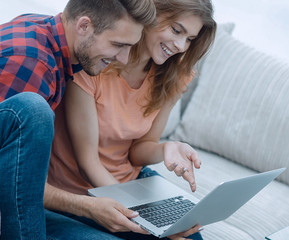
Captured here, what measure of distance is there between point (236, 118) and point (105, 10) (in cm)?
108

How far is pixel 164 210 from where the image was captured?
4.51ft

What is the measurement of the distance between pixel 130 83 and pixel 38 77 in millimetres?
507

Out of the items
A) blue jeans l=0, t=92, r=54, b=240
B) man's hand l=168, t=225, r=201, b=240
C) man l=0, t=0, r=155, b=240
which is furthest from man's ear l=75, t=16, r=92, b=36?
man's hand l=168, t=225, r=201, b=240

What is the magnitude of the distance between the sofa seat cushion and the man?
666 mm

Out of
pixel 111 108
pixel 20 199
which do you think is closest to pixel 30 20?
pixel 111 108

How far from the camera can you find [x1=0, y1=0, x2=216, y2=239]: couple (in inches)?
38.7

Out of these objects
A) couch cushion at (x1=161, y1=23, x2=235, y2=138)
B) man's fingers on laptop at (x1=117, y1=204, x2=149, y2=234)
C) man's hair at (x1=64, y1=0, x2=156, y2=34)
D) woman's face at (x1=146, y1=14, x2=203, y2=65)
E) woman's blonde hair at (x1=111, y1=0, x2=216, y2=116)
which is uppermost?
man's hair at (x1=64, y1=0, x2=156, y2=34)

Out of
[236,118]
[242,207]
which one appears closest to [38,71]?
[242,207]

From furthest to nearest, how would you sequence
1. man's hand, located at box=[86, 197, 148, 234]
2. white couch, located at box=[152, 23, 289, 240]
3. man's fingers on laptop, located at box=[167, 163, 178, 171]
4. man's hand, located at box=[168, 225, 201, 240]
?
white couch, located at box=[152, 23, 289, 240], man's fingers on laptop, located at box=[167, 163, 178, 171], man's hand, located at box=[168, 225, 201, 240], man's hand, located at box=[86, 197, 148, 234]

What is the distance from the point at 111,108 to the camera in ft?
4.99

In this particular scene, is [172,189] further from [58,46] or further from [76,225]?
[58,46]

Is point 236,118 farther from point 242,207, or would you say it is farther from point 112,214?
point 112,214

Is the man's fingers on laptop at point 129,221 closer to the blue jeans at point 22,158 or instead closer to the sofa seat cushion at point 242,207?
the blue jeans at point 22,158

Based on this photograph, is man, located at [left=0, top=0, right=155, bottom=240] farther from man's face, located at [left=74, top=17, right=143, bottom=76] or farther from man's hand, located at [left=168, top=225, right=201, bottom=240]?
man's hand, located at [left=168, top=225, right=201, bottom=240]
